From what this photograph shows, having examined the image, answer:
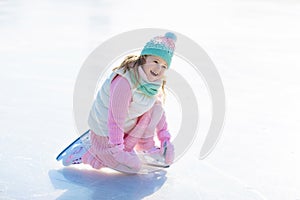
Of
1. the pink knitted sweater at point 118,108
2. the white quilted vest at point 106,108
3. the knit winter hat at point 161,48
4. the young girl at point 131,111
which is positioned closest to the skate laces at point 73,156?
the young girl at point 131,111

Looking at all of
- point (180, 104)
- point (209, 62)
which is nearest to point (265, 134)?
point (180, 104)

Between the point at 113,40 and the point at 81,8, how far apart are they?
2.00 m

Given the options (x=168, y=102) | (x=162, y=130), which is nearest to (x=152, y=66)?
(x=162, y=130)

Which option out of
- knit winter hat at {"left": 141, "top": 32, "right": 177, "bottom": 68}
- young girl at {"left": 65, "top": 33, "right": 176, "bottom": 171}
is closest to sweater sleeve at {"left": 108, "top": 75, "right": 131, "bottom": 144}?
young girl at {"left": 65, "top": 33, "right": 176, "bottom": 171}

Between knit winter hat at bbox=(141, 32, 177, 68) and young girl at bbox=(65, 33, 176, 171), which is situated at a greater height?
knit winter hat at bbox=(141, 32, 177, 68)

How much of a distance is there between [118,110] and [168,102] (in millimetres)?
967

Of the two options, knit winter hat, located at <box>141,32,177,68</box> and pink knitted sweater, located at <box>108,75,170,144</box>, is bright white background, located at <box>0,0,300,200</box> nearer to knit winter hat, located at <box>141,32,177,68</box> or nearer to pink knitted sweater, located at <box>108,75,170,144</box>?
pink knitted sweater, located at <box>108,75,170,144</box>

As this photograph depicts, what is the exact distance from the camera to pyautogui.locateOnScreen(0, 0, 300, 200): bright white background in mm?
2250

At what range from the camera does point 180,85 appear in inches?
134

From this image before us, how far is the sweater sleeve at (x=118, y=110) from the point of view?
2.25 meters

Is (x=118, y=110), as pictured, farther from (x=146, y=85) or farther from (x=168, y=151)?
(x=168, y=151)

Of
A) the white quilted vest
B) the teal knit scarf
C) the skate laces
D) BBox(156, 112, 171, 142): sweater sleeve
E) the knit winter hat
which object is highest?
the knit winter hat

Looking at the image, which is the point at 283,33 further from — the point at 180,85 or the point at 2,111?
the point at 2,111

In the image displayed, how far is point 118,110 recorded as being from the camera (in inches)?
89.0
